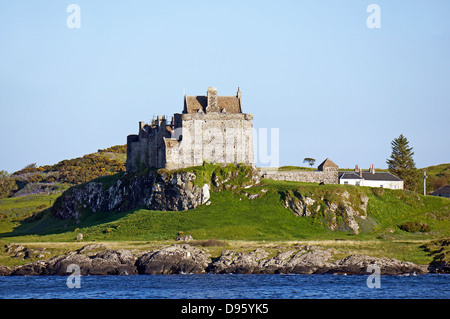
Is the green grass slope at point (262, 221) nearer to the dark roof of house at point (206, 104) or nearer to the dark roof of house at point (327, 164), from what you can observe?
the dark roof of house at point (327, 164)

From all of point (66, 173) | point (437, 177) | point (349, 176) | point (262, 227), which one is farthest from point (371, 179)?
point (66, 173)

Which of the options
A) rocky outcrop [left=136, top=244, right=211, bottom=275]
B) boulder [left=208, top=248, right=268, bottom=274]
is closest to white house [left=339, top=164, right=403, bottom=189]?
boulder [left=208, top=248, right=268, bottom=274]

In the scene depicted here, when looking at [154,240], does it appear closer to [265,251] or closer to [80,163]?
[265,251]

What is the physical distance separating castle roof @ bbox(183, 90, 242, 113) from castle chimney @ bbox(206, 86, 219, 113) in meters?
0.84

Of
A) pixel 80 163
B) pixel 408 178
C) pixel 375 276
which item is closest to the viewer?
pixel 375 276

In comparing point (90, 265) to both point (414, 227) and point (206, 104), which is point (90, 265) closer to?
point (206, 104)

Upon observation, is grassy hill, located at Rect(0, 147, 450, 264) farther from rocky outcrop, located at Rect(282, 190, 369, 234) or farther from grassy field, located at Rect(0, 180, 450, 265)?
rocky outcrop, located at Rect(282, 190, 369, 234)

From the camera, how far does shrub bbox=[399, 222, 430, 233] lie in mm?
96250

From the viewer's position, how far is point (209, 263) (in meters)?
75.9

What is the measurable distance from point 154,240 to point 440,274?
34.4m

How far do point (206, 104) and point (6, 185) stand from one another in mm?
68863

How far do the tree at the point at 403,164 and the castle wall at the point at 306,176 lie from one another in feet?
62.3

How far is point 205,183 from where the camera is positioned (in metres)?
103
